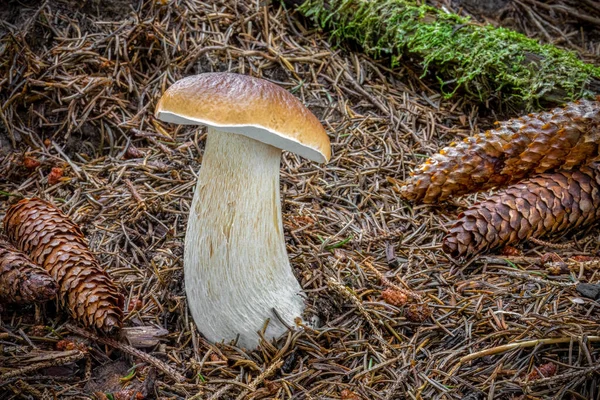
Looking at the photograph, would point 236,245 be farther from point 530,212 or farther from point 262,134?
point 530,212

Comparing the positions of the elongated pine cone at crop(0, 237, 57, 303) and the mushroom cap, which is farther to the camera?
the elongated pine cone at crop(0, 237, 57, 303)

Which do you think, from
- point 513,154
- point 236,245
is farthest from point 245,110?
point 513,154

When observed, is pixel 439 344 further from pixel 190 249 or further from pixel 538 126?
pixel 538 126

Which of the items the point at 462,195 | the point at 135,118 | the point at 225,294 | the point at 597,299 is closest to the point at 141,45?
the point at 135,118

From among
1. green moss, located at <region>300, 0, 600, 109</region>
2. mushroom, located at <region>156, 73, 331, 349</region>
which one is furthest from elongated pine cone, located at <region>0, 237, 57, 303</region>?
green moss, located at <region>300, 0, 600, 109</region>

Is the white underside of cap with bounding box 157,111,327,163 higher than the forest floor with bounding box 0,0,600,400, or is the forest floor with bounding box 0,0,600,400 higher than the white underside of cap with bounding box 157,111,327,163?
Answer: the white underside of cap with bounding box 157,111,327,163

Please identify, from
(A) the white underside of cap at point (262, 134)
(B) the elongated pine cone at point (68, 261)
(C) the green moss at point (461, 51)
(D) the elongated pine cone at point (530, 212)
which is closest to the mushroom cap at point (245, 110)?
(A) the white underside of cap at point (262, 134)

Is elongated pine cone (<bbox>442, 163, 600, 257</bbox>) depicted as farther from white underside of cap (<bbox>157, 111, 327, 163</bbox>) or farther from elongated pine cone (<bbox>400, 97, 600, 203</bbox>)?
white underside of cap (<bbox>157, 111, 327, 163</bbox>)

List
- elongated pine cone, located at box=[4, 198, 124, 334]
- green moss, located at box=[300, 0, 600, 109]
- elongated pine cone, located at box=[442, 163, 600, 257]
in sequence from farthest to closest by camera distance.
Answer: green moss, located at box=[300, 0, 600, 109] < elongated pine cone, located at box=[442, 163, 600, 257] < elongated pine cone, located at box=[4, 198, 124, 334]

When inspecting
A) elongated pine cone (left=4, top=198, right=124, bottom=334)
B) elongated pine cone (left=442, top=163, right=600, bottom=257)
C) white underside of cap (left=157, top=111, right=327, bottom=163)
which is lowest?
elongated pine cone (left=4, top=198, right=124, bottom=334)
